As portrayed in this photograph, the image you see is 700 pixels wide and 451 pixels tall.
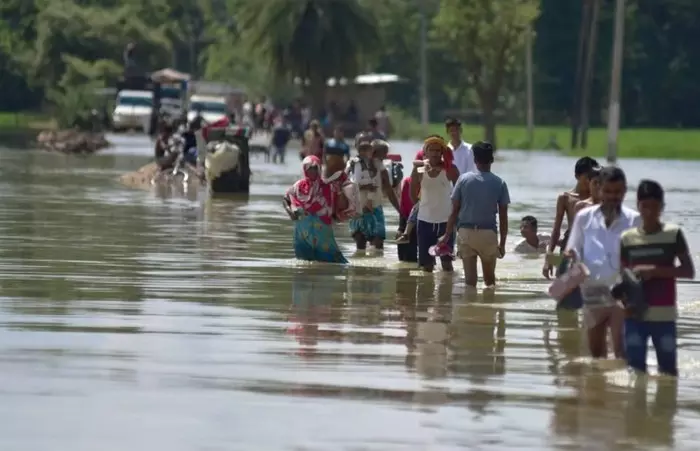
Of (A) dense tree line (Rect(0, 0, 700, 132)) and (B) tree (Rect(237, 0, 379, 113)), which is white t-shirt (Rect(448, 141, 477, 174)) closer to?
(A) dense tree line (Rect(0, 0, 700, 132))

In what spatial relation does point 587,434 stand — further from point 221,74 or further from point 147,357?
point 221,74

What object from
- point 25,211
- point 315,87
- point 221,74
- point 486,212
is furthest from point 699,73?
point 486,212

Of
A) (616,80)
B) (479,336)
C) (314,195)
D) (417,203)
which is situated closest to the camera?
(479,336)

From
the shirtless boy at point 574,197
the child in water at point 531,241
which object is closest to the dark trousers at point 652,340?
the shirtless boy at point 574,197

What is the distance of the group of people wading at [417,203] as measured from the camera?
19.0m

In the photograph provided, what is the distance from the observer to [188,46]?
145 m

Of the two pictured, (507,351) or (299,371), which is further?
(507,351)

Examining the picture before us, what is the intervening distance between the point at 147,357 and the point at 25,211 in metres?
17.5

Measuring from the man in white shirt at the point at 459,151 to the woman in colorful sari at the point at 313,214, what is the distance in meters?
1.35

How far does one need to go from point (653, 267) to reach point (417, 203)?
8978 millimetres

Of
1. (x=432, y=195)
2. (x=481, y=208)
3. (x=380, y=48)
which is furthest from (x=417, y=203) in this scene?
(x=380, y=48)

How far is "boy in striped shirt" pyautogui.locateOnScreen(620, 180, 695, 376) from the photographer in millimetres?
12492

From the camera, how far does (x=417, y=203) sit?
21469 mm

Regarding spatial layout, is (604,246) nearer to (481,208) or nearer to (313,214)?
(481,208)
